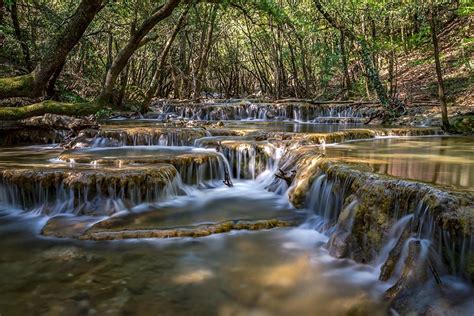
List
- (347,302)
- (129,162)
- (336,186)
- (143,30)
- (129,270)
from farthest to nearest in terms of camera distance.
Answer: (143,30) < (129,162) < (336,186) < (129,270) < (347,302)

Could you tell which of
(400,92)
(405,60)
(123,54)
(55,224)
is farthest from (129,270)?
(405,60)

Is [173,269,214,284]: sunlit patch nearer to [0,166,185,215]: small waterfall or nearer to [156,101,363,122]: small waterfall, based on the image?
[0,166,185,215]: small waterfall

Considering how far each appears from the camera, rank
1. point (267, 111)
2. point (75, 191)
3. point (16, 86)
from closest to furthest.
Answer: point (75, 191)
point (16, 86)
point (267, 111)

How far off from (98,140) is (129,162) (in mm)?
3221

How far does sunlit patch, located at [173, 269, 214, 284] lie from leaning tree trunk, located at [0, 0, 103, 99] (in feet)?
17.4

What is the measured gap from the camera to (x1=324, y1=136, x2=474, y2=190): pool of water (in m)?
5.39

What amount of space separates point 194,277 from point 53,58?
17.9 feet

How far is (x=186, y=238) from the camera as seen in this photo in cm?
555

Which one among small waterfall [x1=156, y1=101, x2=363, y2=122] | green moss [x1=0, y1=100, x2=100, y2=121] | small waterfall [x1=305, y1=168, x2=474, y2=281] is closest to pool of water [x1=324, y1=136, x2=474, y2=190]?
small waterfall [x1=305, y1=168, x2=474, y2=281]

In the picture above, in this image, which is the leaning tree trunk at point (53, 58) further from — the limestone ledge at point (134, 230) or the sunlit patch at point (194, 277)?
the sunlit patch at point (194, 277)

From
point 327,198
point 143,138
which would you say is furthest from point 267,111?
point 327,198

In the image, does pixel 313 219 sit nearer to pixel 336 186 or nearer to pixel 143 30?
pixel 336 186

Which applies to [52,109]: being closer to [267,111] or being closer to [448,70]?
[267,111]

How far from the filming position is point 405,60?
22.6 m
